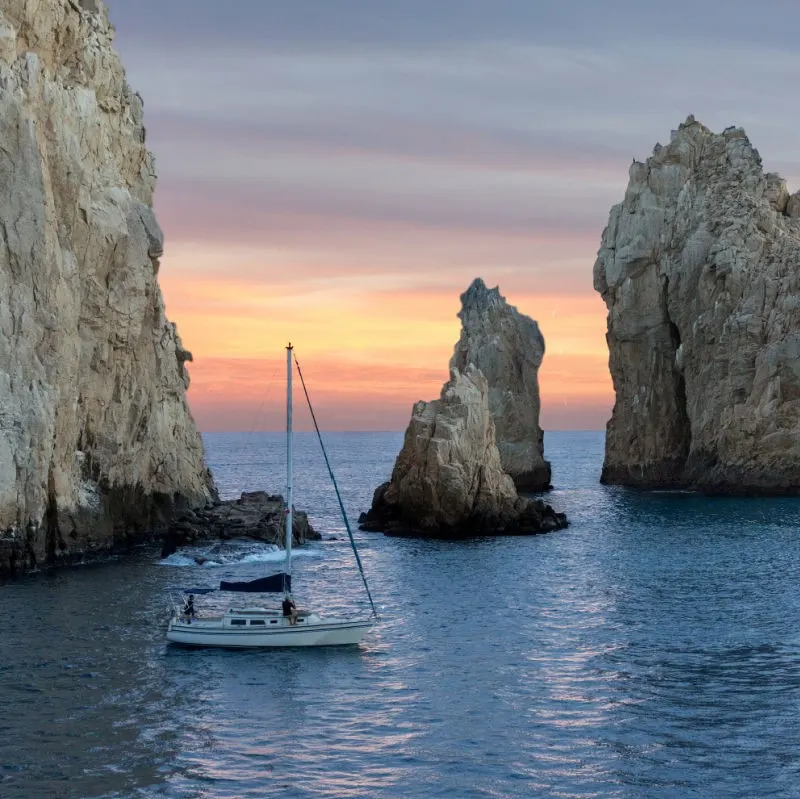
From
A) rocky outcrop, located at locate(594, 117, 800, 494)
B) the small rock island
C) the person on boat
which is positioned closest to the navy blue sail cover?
the person on boat

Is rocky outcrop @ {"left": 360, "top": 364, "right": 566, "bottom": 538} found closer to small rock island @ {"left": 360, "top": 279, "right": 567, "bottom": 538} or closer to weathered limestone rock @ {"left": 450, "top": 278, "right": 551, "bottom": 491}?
small rock island @ {"left": 360, "top": 279, "right": 567, "bottom": 538}

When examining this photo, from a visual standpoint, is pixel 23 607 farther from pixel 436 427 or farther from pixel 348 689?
pixel 436 427

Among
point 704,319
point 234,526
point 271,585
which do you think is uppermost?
point 704,319

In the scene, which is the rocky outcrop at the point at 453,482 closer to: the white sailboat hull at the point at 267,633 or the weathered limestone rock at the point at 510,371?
the white sailboat hull at the point at 267,633

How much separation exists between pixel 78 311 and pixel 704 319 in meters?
69.3

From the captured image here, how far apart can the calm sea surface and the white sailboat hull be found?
0.60 meters

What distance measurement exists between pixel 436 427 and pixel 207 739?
51063 millimetres

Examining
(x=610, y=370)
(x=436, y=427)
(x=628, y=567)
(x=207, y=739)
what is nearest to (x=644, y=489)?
(x=610, y=370)

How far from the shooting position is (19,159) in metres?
59.1

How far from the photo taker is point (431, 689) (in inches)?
1518

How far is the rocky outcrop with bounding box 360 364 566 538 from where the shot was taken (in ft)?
269

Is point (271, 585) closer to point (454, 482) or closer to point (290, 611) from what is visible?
point (290, 611)

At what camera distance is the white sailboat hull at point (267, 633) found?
145ft

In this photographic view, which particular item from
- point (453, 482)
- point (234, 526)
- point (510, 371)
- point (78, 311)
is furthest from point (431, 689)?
point (510, 371)
